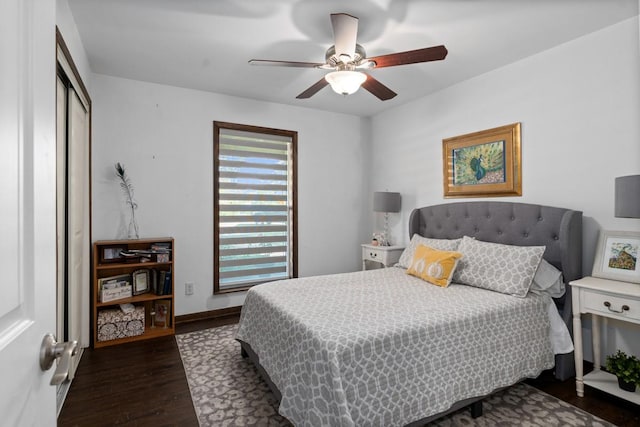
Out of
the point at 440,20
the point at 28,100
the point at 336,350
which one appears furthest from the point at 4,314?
the point at 440,20

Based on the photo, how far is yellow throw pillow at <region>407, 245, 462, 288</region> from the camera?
8.69ft

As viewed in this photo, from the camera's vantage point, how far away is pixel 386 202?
13.2 ft

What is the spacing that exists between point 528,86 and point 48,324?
3562 millimetres

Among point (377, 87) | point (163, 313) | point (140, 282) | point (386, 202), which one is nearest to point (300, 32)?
point (377, 87)

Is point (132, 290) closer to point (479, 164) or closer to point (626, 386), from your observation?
point (479, 164)

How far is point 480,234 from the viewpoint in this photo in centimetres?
312

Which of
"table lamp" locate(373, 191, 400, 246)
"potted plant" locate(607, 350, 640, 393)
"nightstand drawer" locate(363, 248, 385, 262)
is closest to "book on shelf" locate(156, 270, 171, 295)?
"nightstand drawer" locate(363, 248, 385, 262)

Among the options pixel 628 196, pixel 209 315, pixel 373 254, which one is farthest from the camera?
pixel 373 254

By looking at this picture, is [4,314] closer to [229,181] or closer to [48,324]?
[48,324]

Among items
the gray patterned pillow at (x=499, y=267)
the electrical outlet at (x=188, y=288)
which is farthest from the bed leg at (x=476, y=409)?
the electrical outlet at (x=188, y=288)

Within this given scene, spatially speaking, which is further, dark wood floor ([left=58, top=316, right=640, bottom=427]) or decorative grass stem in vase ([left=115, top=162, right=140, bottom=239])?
decorative grass stem in vase ([left=115, top=162, right=140, bottom=239])

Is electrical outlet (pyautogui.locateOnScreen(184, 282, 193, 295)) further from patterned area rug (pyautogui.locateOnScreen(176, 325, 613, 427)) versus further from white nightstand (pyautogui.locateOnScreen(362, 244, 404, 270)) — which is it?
white nightstand (pyautogui.locateOnScreen(362, 244, 404, 270))

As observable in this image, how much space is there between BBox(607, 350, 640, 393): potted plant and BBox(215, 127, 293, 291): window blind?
3.19 m

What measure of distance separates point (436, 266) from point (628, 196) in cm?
129
